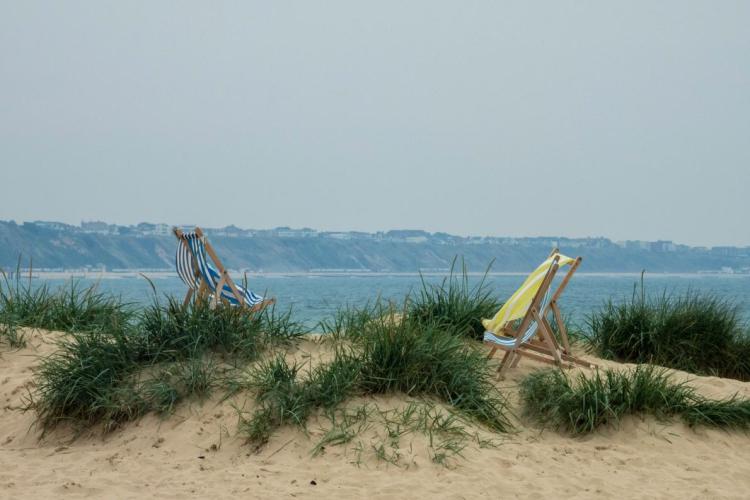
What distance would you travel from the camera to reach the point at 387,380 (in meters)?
5.52

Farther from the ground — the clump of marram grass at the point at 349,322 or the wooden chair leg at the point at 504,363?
the clump of marram grass at the point at 349,322

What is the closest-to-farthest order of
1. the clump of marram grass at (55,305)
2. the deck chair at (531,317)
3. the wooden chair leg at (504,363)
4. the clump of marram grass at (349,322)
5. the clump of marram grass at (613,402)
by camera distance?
the clump of marram grass at (613,402), the deck chair at (531,317), the wooden chair leg at (504,363), the clump of marram grass at (349,322), the clump of marram grass at (55,305)

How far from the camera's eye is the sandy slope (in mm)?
4562

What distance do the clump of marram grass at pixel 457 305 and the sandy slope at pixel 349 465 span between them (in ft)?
6.15

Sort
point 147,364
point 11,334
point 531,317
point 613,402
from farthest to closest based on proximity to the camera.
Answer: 1. point 11,334
2. point 531,317
3. point 147,364
4. point 613,402

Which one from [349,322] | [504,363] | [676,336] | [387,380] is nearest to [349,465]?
[387,380]

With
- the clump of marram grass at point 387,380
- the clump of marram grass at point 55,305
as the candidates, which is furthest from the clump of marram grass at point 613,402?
the clump of marram grass at point 55,305

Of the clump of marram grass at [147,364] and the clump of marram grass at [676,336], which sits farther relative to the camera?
the clump of marram grass at [676,336]

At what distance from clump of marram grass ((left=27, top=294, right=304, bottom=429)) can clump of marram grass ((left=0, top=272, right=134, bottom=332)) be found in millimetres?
1689

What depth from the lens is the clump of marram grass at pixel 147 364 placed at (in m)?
5.69

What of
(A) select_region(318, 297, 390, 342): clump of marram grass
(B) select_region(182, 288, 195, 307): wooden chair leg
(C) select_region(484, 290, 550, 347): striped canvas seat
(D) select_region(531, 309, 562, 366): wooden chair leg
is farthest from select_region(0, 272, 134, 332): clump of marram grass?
(D) select_region(531, 309, 562, 366): wooden chair leg

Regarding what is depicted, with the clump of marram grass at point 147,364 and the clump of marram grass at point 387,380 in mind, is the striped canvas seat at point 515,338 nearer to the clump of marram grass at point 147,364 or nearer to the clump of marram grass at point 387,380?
the clump of marram grass at point 387,380

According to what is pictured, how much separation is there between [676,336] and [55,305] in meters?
6.33

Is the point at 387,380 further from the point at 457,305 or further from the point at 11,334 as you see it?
the point at 11,334
